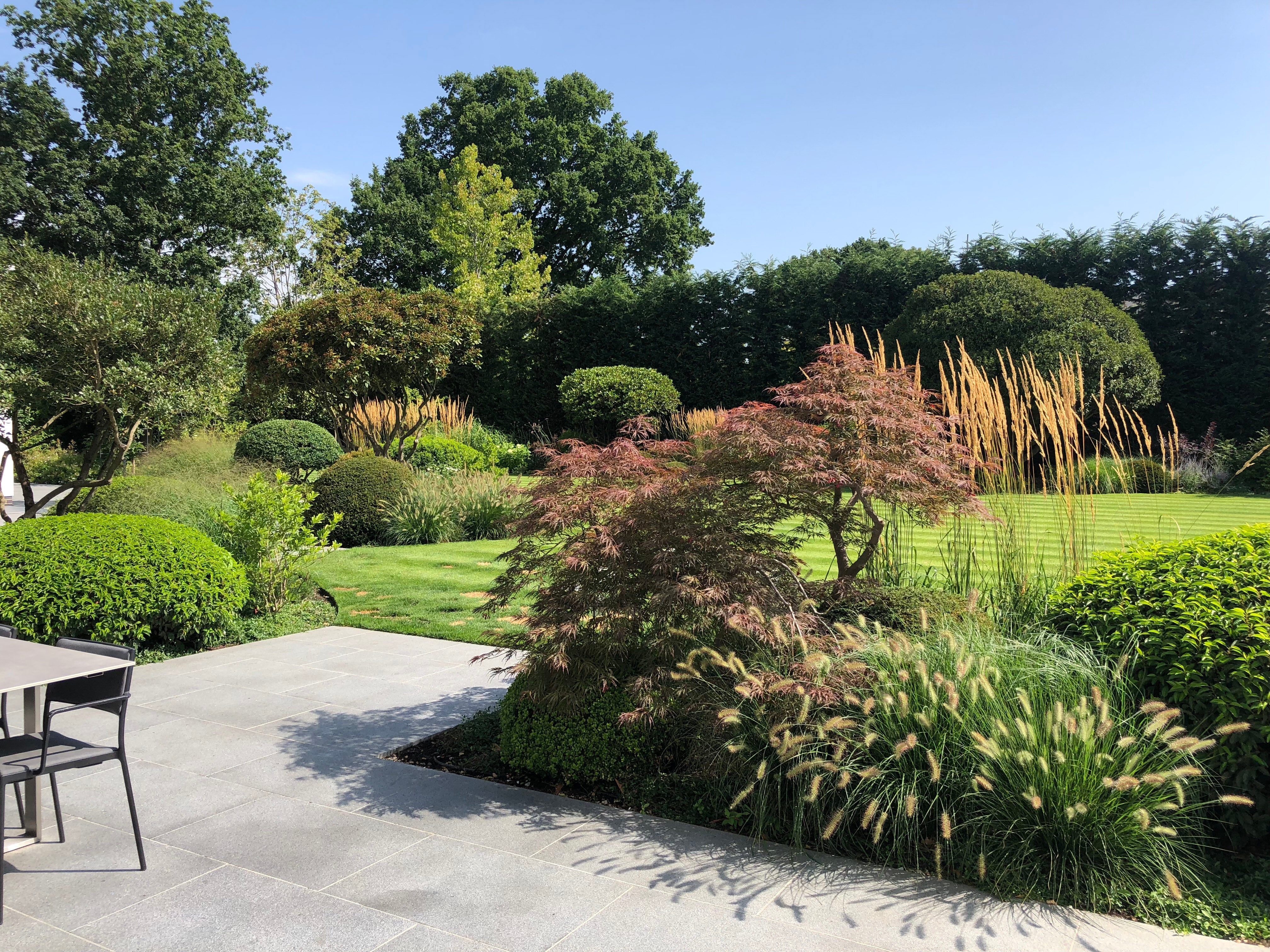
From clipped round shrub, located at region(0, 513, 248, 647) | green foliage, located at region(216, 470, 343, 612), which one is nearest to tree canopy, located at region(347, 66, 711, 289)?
green foliage, located at region(216, 470, 343, 612)

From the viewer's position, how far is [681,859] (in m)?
3.10

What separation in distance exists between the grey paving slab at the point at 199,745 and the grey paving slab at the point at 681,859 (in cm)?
191

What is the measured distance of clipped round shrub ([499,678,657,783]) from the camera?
3684 mm

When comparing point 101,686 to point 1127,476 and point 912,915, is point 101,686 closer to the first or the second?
point 912,915

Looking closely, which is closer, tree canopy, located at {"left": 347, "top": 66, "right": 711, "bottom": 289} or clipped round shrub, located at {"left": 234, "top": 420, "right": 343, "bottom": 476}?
clipped round shrub, located at {"left": 234, "top": 420, "right": 343, "bottom": 476}

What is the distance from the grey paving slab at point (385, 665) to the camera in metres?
5.73

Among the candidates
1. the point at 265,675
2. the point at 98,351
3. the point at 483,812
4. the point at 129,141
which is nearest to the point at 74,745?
the point at 483,812

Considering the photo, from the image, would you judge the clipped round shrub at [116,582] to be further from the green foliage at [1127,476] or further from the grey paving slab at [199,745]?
the green foliage at [1127,476]

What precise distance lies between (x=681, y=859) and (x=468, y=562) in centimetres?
667

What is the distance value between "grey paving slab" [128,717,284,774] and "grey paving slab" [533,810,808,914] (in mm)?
1911

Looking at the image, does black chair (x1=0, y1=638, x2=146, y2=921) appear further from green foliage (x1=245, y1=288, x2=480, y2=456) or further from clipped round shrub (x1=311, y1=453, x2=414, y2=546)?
green foliage (x1=245, y1=288, x2=480, y2=456)

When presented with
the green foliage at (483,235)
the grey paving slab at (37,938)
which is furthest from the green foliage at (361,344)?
the green foliage at (483,235)

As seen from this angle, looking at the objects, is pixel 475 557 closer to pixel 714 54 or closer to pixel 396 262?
pixel 714 54

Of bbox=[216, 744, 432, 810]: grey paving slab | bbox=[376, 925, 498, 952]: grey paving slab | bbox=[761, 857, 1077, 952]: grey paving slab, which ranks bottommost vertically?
bbox=[761, 857, 1077, 952]: grey paving slab
